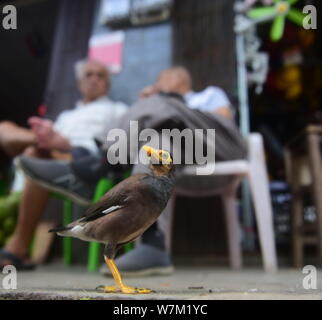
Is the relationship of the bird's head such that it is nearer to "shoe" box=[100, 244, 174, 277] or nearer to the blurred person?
"shoe" box=[100, 244, 174, 277]

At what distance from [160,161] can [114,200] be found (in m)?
0.11

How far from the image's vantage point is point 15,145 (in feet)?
4.69

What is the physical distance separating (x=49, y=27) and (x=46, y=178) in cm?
177

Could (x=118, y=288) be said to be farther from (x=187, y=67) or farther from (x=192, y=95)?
(x=187, y=67)

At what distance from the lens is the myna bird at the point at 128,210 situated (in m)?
0.60

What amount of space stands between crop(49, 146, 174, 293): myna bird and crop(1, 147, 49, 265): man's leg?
0.83 meters

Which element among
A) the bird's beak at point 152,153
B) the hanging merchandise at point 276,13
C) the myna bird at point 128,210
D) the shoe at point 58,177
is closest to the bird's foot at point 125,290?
the myna bird at point 128,210

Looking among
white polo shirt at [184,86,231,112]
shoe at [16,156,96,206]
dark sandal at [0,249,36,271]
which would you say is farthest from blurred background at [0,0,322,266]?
shoe at [16,156,96,206]

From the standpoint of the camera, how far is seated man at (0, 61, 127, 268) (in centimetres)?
122

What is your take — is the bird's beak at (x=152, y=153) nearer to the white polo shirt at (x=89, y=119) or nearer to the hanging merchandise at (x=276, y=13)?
the white polo shirt at (x=89, y=119)

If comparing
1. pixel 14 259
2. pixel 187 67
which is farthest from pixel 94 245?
pixel 187 67

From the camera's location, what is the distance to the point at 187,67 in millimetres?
2281

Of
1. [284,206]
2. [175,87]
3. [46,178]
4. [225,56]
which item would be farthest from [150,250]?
[284,206]
